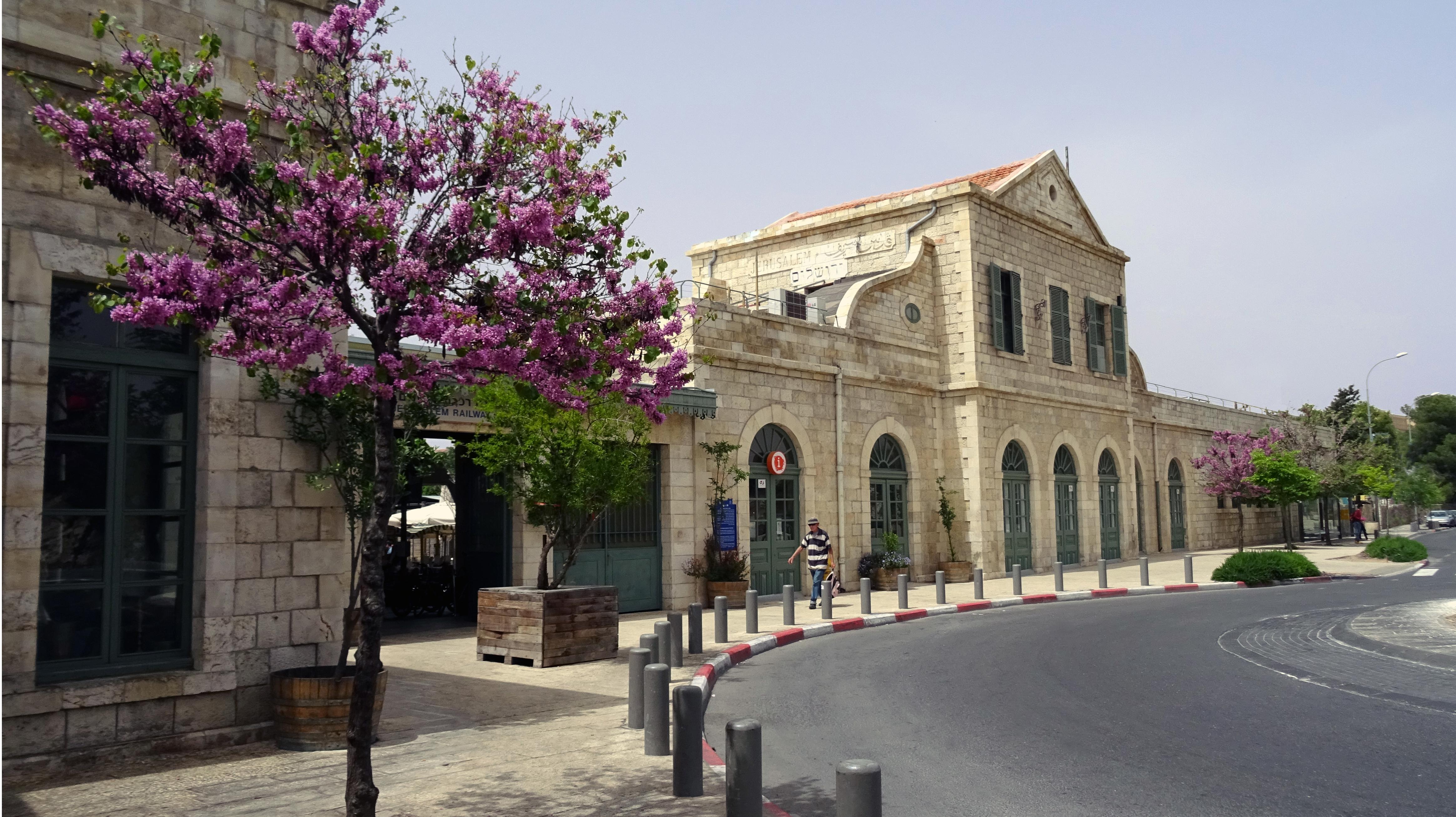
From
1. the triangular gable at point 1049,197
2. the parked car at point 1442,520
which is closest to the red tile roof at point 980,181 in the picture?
the triangular gable at point 1049,197

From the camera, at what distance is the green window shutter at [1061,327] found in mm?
26438

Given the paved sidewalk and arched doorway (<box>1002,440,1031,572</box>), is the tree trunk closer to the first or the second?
the paved sidewalk

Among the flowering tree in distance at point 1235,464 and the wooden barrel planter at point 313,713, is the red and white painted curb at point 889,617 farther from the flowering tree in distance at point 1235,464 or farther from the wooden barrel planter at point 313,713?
the flowering tree in distance at point 1235,464

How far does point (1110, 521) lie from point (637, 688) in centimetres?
2379

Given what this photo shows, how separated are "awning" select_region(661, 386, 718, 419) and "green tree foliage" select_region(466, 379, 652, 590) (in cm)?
390

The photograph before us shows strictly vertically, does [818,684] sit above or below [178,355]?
below

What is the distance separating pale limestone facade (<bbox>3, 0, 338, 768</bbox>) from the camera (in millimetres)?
6105

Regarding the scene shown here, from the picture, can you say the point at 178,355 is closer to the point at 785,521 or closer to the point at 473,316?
the point at 473,316

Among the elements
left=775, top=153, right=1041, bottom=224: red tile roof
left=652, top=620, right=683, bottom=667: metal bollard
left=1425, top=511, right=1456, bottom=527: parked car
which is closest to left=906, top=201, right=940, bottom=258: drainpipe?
Result: left=775, top=153, right=1041, bottom=224: red tile roof

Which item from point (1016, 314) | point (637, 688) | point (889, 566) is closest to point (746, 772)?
point (637, 688)

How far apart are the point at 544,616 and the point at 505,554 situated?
466 cm

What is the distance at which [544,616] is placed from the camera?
420 inches

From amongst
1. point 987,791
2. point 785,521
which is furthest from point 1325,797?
point 785,521

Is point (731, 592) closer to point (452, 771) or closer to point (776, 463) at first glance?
point (776, 463)
